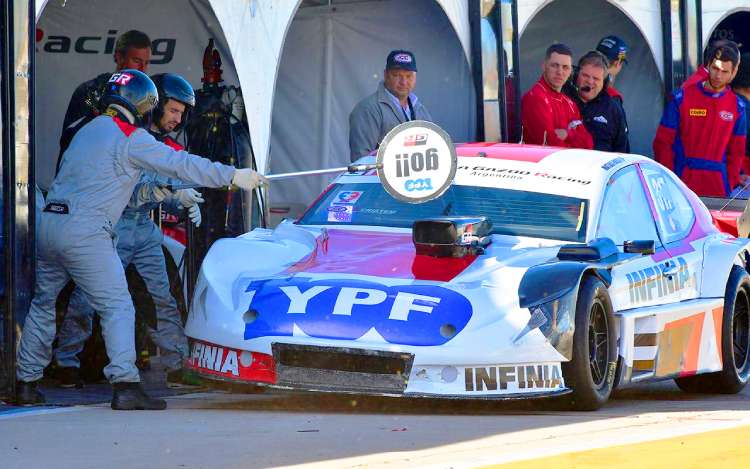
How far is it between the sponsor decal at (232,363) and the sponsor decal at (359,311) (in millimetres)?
115

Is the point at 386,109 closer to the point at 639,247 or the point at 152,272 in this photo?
the point at 152,272

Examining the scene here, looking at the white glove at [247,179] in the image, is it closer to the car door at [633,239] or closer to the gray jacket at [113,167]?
the gray jacket at [113,167]

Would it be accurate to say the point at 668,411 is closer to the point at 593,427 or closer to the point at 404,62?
the point at 593,427

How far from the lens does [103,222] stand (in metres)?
8.29

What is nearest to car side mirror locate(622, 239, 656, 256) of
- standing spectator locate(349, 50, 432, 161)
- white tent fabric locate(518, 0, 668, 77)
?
standing spectator locate(349, 50, 432, 161)

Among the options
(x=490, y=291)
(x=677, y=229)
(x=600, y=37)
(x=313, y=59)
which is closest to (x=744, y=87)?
(x=600, y=37)

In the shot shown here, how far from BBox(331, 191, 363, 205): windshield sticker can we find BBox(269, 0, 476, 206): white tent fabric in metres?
5.28

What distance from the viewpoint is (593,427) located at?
23.7 ft

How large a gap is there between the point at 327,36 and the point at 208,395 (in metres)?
6.51

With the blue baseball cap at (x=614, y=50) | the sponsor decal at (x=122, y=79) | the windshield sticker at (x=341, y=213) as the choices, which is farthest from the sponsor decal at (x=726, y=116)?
the sponsor decal at (x=122, y=79)

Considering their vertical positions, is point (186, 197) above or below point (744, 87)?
below

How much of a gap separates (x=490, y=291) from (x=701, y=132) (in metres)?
6.66

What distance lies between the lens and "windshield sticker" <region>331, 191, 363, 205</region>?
374 inches

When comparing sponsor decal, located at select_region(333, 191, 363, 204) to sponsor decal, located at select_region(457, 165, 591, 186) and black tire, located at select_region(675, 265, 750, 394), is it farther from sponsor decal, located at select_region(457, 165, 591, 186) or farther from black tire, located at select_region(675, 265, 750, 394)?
black tire, located at select_region(675, 265, 750, 394)
